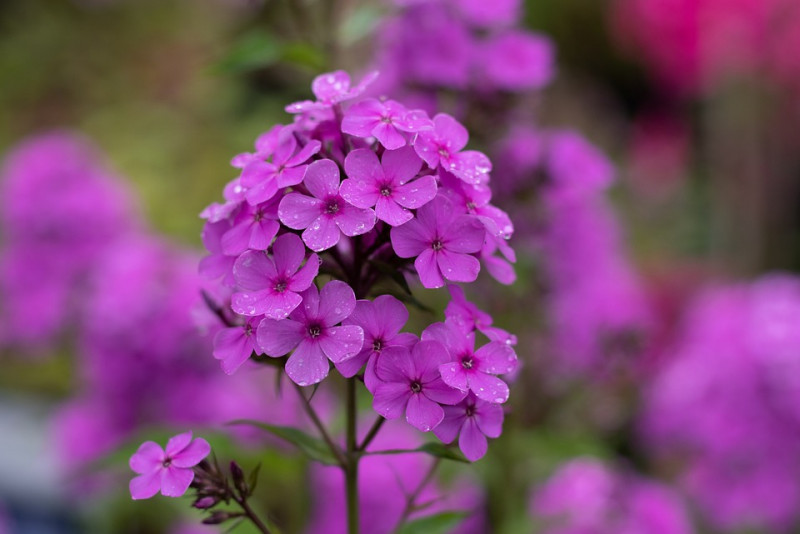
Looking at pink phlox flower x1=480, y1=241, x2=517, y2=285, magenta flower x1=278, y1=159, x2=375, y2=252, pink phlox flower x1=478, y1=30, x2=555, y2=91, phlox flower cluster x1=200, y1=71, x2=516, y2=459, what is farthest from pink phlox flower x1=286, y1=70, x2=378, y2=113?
pink phlox flower x1=478, y1=30, x2=555, y2=91

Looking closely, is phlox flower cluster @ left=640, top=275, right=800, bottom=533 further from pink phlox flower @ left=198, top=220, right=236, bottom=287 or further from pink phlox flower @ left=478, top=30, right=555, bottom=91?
pink phlox flower @ left=198, top=220, right=236, bottom=287

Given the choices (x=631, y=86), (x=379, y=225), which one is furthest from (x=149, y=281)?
(x=631, y=86)

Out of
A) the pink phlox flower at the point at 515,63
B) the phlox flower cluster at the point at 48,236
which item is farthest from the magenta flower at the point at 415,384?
the phlox flower cluster at the point at 48,236

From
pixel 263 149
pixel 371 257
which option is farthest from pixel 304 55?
pixel 371 257

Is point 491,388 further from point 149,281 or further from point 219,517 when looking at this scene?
point 149,281

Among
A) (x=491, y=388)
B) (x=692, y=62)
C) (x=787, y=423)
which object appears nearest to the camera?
(x=491, y=388)

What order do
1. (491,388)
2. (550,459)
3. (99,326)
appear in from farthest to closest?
(99,326) < (550,459) < (491,388)

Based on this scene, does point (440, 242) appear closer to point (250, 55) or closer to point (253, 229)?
point (253, 229)
